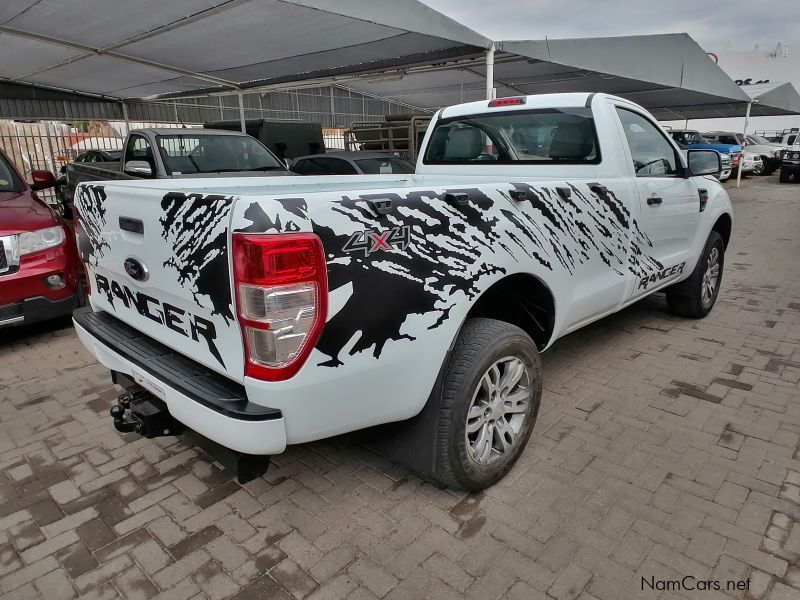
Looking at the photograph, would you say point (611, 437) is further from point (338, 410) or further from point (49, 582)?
point (49, 582)

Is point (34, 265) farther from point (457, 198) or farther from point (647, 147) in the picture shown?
point (647, 147)

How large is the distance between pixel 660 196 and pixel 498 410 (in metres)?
2.37

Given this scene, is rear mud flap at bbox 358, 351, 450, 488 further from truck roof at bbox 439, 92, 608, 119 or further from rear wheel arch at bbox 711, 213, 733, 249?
rear wheel arch at bbox 711, 213, 733, 249

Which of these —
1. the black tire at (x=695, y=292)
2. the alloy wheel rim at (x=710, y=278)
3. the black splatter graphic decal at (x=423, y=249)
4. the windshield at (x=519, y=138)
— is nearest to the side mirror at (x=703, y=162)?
the black tire at (x=695, y=292)

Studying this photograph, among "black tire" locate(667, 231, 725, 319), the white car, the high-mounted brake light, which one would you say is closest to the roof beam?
the high-mounted brake light

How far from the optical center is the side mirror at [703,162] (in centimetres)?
444

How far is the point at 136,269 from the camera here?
2.34 metres

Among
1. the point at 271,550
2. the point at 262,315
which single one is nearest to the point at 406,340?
the point at 262,315

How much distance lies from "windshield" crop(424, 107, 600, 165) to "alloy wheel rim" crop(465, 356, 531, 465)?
5.65 feet

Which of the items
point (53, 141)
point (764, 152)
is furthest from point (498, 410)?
point (764, 152)

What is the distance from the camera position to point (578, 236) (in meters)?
3.04

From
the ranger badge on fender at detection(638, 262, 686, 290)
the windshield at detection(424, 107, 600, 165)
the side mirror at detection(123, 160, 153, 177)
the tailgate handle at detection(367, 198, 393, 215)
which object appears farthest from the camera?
the side mirror at detection(123, 160, 153, 177)

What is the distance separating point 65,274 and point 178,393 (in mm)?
3327

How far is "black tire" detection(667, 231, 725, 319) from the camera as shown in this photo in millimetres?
4914
